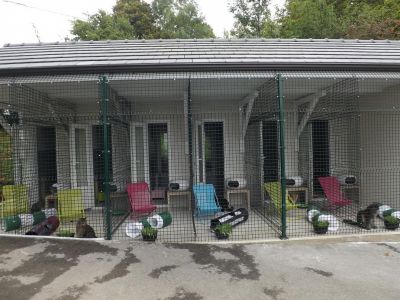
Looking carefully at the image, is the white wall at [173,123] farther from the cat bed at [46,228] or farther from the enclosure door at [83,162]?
the cat bed at [46,228]

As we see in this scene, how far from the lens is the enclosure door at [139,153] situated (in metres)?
7.46

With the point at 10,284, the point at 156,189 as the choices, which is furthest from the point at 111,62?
the point at 156,189

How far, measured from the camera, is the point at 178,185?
6.93 m

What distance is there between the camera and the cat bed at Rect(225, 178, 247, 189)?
6921 mm

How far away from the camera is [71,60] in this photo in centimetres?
494

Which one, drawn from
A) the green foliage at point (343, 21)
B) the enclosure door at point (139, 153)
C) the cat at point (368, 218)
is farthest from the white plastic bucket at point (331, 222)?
the green foliage at point (343, 21)

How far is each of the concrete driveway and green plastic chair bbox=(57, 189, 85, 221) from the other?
1.17m

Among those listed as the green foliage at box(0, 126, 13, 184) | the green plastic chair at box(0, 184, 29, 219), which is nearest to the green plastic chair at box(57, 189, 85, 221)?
the green plastic chair at box(0, 184, 29, 219)

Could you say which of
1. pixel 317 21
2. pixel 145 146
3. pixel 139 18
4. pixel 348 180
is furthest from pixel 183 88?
pixel 139 18

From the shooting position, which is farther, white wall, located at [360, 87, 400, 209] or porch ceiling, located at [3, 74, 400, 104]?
white wall, located at [360, 87, 400, 209]

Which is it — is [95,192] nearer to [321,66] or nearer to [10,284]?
[10,284]

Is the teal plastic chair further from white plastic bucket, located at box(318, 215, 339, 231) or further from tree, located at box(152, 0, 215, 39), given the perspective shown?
tree, located at box(152, 0, 215, 39)

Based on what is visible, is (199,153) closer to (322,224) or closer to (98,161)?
(98,161)

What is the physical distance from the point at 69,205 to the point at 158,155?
8.13 feet
